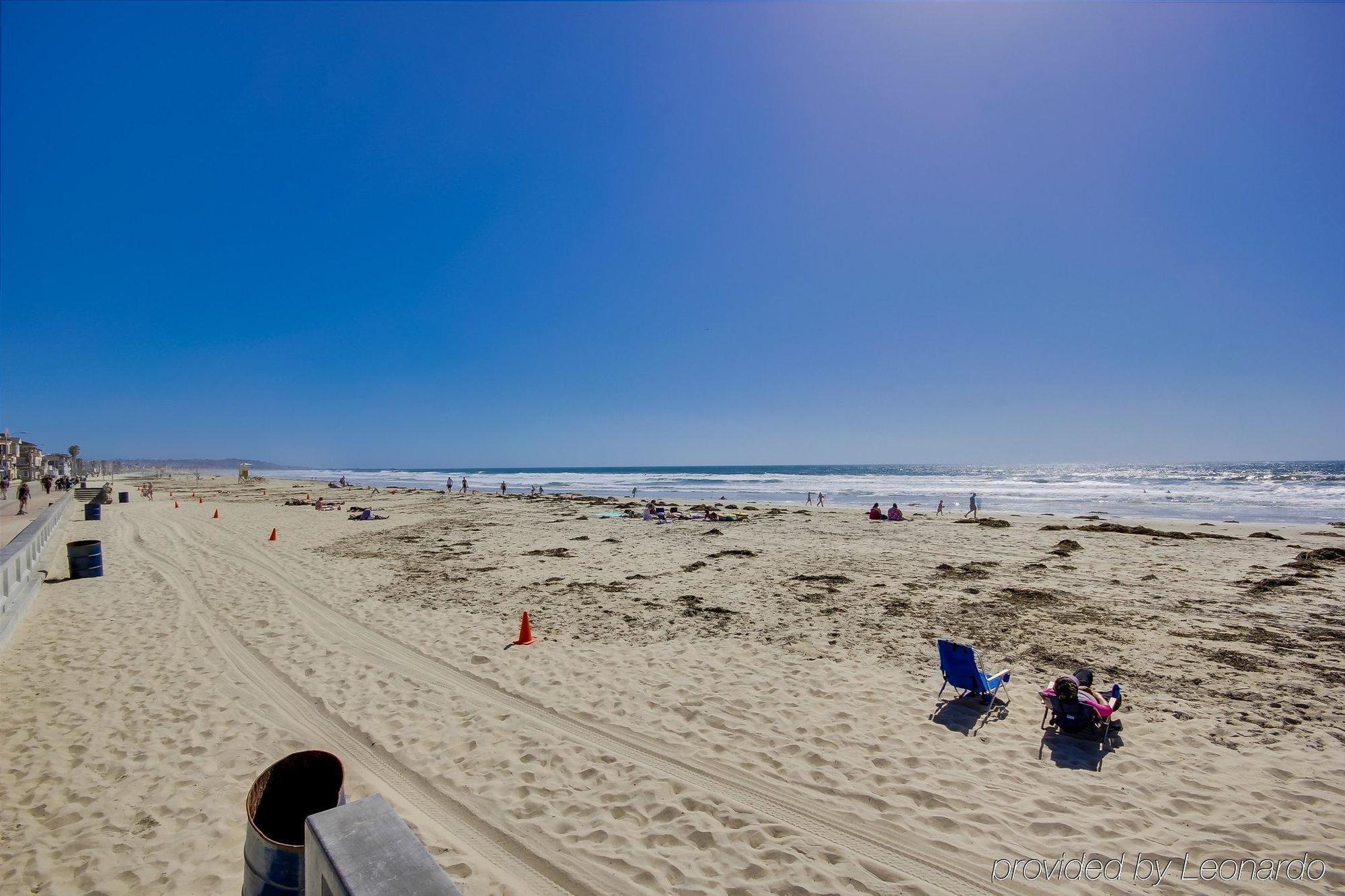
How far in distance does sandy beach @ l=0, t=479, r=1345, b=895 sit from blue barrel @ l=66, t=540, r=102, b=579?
0.53m

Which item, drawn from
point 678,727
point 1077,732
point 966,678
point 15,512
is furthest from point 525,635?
point 15,512

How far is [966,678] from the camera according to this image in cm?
645

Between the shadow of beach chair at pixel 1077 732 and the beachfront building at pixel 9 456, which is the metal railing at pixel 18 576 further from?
the beachfront building at pixel 9 456

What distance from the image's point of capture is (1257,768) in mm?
5219

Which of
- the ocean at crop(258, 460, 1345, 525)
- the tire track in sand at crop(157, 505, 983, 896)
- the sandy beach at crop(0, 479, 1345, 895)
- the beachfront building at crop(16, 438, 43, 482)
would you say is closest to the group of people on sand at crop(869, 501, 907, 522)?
the ocean at crop(258, 460, 1345, 525)

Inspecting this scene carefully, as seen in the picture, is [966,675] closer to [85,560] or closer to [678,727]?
[678,727]

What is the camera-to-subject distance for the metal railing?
836cm

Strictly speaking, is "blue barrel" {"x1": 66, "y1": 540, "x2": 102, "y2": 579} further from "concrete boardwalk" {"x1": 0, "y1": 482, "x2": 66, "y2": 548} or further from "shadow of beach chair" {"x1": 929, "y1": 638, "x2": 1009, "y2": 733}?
"shadow of beach chair" {"x1": 929, "y1": 638, "x2": 1009, "y2": 733}

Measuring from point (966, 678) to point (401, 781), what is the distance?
6.06 meters

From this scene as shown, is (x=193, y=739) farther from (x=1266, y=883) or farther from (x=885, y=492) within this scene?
(x=885, y=492)

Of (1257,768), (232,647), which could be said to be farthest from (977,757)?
(232,647)

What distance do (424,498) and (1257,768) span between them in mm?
43805

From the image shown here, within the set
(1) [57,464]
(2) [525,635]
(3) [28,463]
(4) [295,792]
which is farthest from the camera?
(1) [57,464]

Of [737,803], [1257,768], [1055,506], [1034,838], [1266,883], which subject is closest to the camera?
[1266,883]
